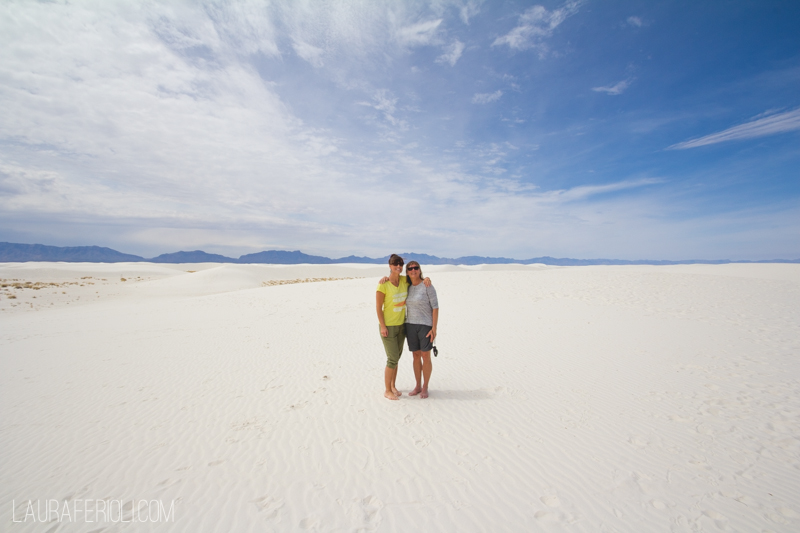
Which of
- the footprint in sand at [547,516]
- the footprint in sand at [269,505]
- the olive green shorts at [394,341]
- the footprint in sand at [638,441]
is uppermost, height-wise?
the olive green shorts at [394,341]

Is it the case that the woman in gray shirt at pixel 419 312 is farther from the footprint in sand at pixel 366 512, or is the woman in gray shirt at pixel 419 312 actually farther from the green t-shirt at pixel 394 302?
the footprint in sand at pixel 366 512

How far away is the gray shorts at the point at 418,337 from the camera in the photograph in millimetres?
4863

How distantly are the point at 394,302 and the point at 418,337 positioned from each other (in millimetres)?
671

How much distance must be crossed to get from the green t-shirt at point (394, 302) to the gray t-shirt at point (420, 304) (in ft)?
0.29

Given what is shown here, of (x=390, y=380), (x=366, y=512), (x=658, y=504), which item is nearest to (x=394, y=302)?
(x=390, y=380)

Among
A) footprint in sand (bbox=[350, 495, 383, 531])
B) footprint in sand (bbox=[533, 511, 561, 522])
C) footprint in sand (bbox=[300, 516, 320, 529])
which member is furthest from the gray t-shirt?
footprint in sand (bbox=[300, 516, 320, 529])

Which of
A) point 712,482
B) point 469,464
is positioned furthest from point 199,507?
point 712,482

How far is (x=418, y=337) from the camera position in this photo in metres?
4.91

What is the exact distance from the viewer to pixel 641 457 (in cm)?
374

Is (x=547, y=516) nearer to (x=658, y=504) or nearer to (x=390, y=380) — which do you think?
(x=658, y=504)

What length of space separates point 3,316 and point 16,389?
601 inches

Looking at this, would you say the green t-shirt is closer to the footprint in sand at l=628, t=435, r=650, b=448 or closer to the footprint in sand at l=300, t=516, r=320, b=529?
the footprint in sand at l=300, t=516, r=320, b=529

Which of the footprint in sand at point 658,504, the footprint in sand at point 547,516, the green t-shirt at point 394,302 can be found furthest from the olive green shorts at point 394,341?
the footprint in sand at point 658,504

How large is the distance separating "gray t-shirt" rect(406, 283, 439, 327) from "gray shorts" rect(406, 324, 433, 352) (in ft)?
0.26
